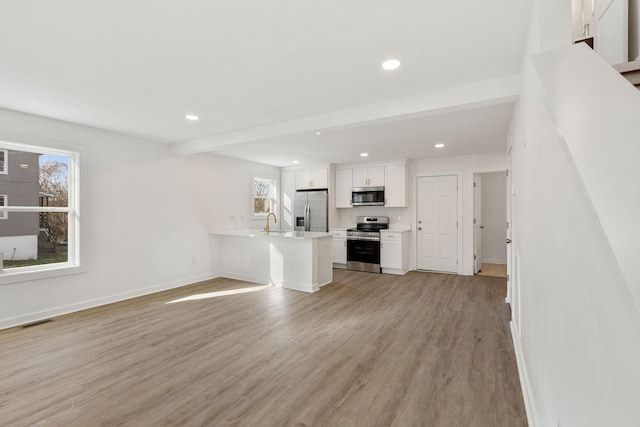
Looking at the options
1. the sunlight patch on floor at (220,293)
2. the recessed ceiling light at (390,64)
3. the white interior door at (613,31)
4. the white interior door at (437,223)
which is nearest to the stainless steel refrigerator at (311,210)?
the white interior door at (437,223)

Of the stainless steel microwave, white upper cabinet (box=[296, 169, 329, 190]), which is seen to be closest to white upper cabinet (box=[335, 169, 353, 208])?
the stainless steel microwave

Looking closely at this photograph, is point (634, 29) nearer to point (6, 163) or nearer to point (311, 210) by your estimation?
point (6, 163)

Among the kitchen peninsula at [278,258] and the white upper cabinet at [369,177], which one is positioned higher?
the white upper cabinet at [369,177]

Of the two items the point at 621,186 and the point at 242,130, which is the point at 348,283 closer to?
the point at 242,130

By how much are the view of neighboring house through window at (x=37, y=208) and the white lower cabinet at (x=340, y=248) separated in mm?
4612

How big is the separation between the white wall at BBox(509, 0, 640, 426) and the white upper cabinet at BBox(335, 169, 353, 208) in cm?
535

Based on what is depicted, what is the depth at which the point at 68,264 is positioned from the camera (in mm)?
3918

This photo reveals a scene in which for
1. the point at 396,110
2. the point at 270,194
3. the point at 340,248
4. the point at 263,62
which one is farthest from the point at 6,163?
the point at 340,248

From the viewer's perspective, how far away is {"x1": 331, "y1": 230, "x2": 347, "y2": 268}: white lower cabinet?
6.71m

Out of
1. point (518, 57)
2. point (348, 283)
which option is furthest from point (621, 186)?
point (348, 283)

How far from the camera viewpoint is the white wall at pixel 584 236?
49 cm

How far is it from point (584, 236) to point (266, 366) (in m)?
2.37

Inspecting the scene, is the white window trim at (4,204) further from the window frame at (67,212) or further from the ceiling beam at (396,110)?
the ceiling beam at (396,110)

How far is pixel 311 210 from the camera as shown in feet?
23.1
